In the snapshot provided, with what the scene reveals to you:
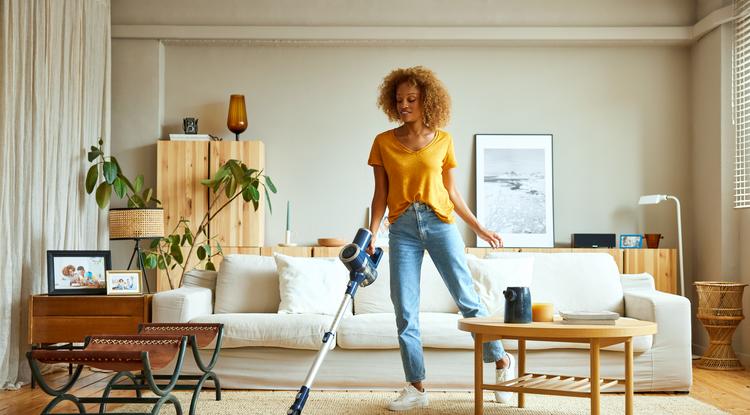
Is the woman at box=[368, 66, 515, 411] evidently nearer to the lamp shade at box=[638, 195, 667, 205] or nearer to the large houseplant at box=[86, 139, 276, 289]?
the large houseplant at box=[86, 139, 276, 289]

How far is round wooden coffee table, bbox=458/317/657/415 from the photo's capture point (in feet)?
8.86

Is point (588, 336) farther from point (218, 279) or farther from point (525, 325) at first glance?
point (218, 279)

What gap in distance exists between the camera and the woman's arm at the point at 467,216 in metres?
3.34

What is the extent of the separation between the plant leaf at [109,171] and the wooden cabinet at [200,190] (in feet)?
1.35

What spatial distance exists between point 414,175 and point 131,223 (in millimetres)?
2330

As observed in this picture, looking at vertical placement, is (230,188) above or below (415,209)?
above

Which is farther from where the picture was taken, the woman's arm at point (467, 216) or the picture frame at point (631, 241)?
the picture frame at point (631, 241)

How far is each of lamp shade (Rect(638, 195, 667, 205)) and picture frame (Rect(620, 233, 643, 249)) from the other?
25 centimetres

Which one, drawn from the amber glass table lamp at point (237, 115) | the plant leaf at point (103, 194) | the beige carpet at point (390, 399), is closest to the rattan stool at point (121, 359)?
the beige carpet at point (390, 399)

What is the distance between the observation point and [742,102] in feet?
17.3

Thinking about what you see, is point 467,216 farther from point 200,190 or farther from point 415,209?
point 200,190

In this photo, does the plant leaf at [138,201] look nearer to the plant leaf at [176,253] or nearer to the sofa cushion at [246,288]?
the plant leaf at [176,253]

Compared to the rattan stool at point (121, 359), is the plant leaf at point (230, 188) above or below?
above

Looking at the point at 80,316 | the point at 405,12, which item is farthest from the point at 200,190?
the point at 405,12
